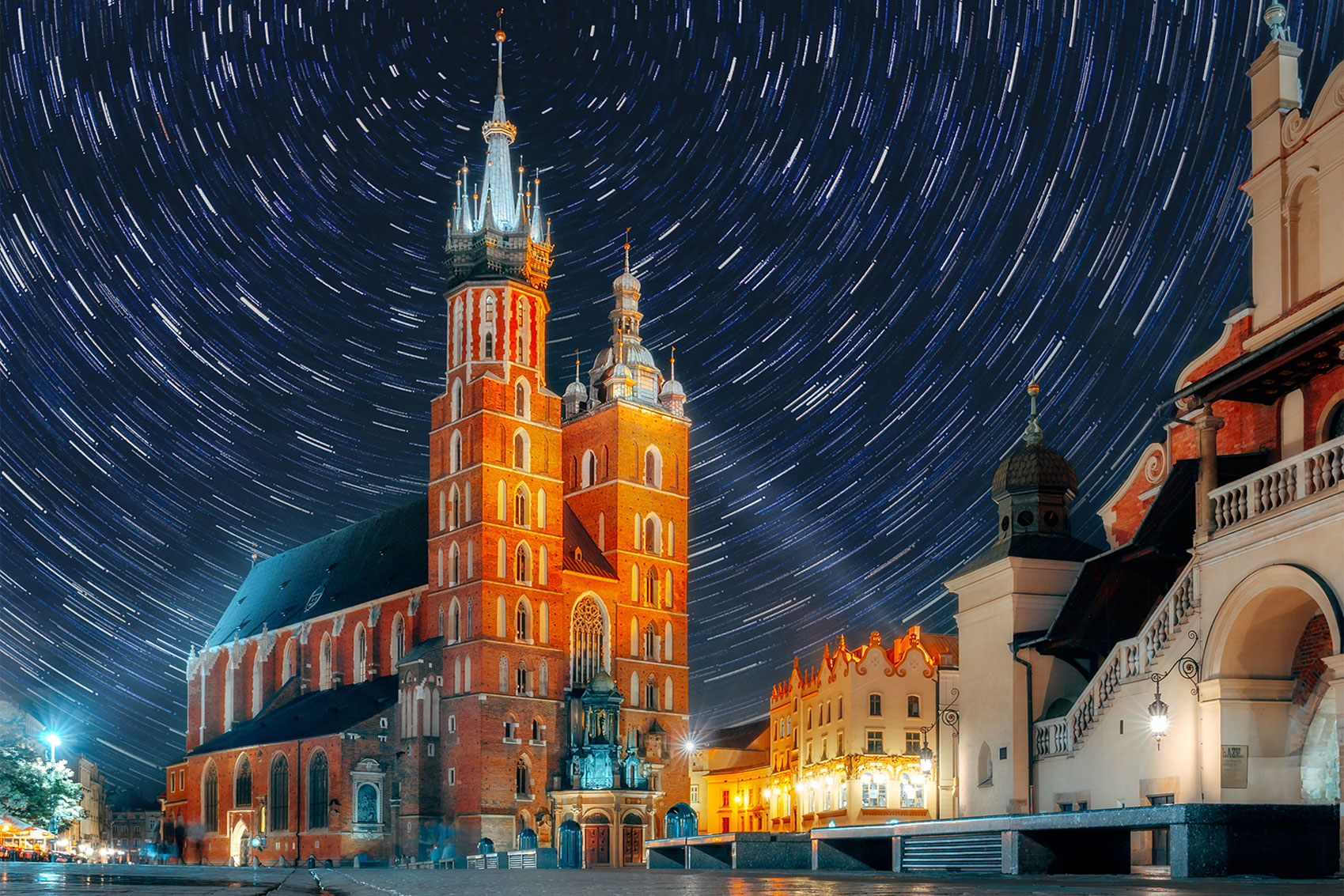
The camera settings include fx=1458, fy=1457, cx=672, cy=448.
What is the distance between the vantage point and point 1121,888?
411 inches

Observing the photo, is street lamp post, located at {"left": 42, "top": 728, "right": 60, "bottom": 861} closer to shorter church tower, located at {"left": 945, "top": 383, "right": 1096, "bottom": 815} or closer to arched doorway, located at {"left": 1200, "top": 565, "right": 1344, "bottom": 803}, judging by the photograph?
shorter church tower, located at {"left": 945, "top": 383, "right": 1096, "bottom": 815}

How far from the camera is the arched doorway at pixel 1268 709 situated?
62.4 ft

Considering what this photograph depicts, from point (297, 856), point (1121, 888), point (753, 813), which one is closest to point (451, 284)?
point (297, 856)

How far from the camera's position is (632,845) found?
61969mm

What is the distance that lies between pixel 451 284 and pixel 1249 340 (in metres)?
49.9

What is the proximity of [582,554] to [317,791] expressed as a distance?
15.8 m

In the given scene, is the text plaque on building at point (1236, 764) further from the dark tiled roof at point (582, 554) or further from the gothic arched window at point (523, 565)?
the dark tiled roof at point (582, 554)

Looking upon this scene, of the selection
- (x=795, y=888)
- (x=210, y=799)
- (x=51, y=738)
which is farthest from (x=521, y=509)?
(x=795, y=888)

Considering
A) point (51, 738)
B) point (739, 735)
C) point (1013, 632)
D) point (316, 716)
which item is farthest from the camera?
point (739, 735)

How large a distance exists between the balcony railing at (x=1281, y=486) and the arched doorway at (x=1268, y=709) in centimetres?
117

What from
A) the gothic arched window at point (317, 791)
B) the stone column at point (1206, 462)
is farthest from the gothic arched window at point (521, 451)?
the stone column at point (1206, 462)

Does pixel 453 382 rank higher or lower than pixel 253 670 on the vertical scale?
higher

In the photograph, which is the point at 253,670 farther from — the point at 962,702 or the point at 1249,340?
the point at 1249,340

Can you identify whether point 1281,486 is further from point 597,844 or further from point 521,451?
point 521,451
